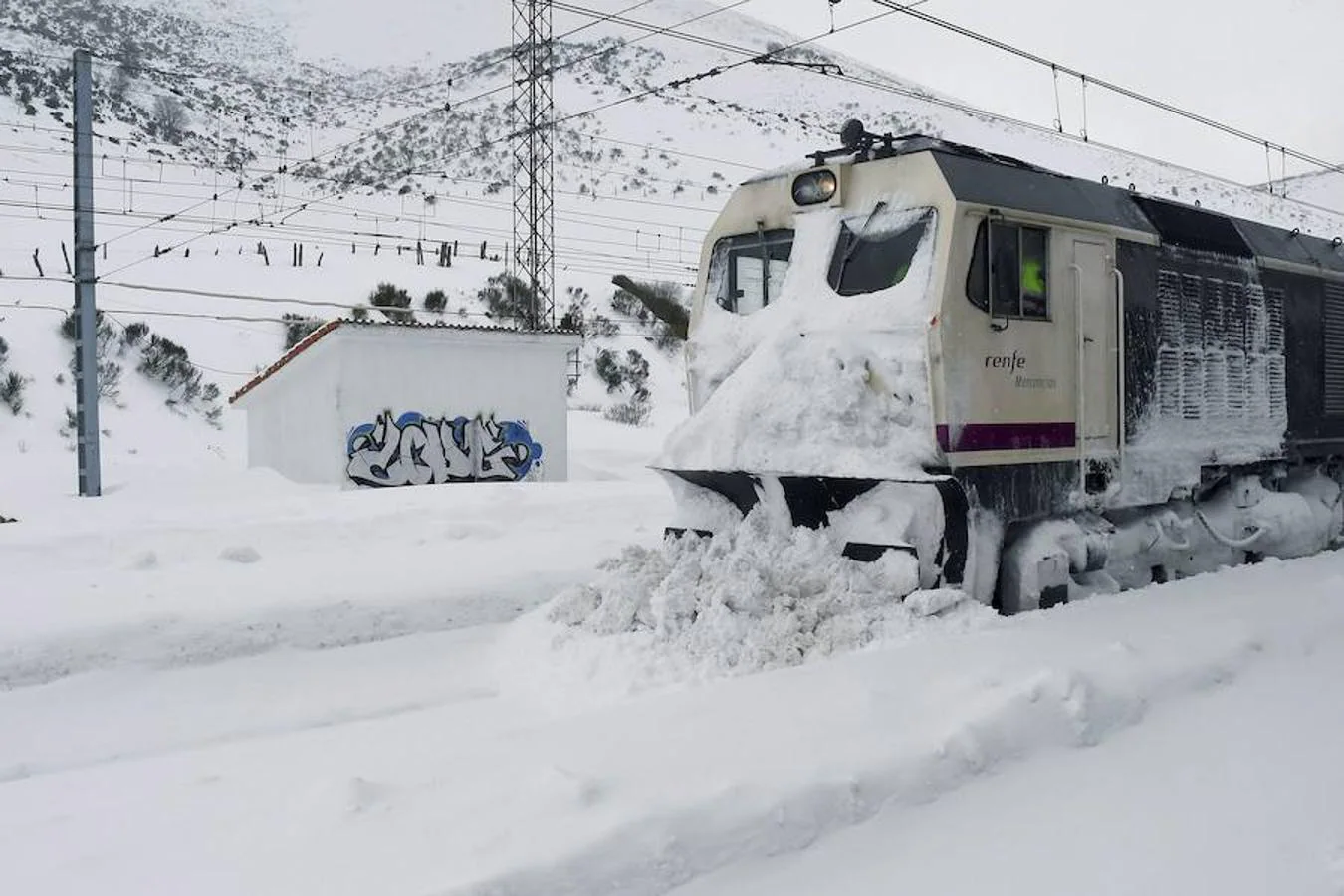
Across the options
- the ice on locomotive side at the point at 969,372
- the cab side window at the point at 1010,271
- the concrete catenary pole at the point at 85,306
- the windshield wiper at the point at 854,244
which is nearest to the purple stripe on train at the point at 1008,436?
the ice on locomotive side at the point at 969,372

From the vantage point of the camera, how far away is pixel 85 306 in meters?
16.7

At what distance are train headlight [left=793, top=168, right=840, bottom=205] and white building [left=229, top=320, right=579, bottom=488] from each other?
34.4ft

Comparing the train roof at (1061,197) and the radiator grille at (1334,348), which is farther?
the radiator grille at (1334,348)

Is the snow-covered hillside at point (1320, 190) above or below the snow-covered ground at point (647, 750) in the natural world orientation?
above

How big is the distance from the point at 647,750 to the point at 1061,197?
5.42m

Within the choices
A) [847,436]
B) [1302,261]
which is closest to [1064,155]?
[1302,261]

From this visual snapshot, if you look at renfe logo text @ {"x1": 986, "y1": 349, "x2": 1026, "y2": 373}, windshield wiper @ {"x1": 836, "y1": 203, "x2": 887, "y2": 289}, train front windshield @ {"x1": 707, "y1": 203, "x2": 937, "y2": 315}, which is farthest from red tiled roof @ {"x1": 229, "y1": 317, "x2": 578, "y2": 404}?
renfe logo text @ {"x1": 986, "y1": 349, "x2": 1026, "y2": 373}

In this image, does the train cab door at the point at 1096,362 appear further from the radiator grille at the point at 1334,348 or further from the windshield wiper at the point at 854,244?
the radiator grille at the point at 1334,348

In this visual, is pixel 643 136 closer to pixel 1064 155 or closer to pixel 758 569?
pixel 1064 155

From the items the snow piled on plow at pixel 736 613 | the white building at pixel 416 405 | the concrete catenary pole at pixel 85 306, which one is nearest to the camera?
the snow piled on plow at pixel 736 613

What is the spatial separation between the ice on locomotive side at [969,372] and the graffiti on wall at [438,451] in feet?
32.1

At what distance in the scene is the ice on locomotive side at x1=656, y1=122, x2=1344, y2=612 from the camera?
670 cm

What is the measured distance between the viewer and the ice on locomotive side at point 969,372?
6699 mm

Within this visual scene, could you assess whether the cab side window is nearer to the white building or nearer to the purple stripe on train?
the purple stripe on train
